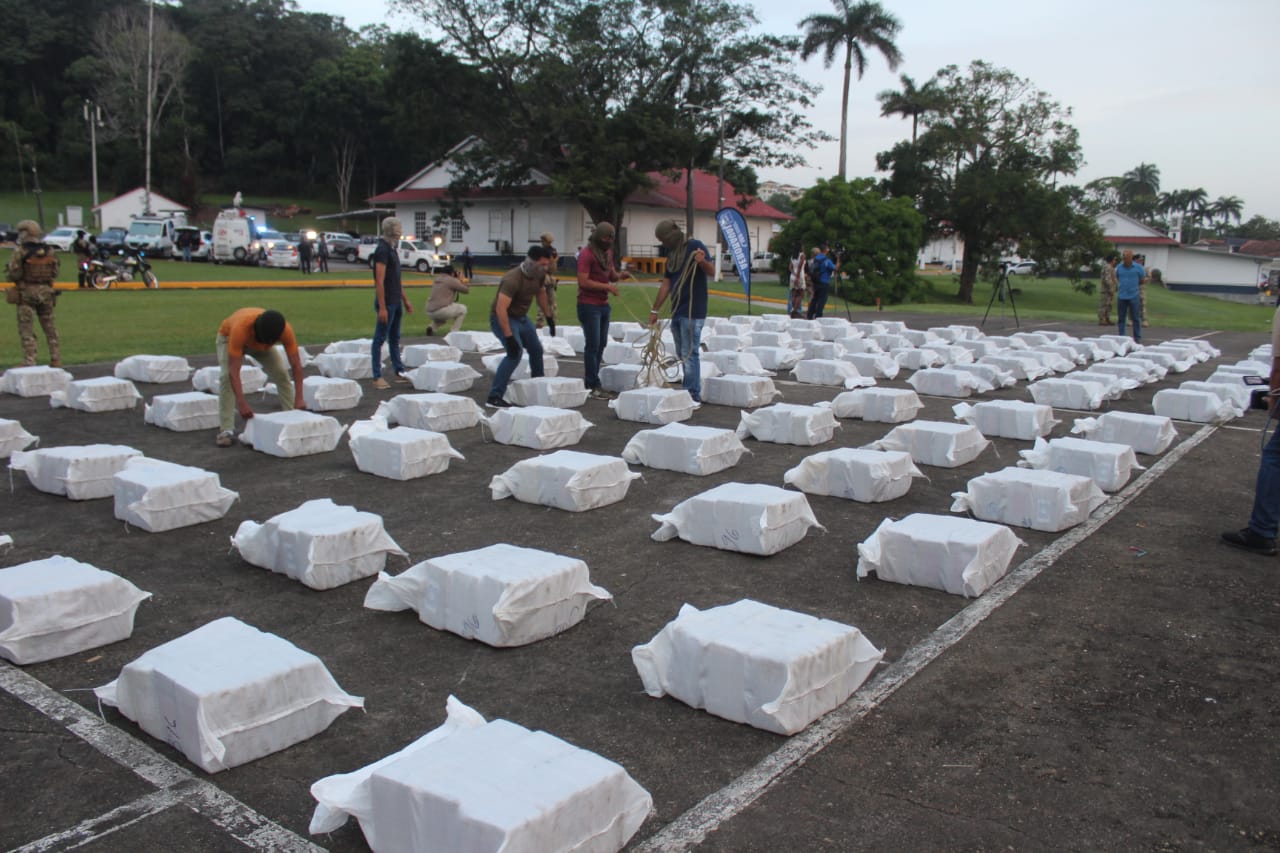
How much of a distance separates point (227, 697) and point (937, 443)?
20.3 ft

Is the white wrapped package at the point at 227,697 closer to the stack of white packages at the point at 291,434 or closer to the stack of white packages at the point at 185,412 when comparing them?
the stack of white packages at the point at 291,434

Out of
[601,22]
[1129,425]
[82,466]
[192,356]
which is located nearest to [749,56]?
[601,22]

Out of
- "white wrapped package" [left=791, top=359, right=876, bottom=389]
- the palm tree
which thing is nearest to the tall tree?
the palm tree

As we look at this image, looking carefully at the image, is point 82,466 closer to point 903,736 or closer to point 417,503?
A: point 417,503

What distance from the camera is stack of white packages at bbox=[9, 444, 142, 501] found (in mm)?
6785

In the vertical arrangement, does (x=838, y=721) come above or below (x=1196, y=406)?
below

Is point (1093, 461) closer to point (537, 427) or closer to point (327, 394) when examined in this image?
point (537, 427)

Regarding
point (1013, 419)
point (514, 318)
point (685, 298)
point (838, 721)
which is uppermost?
point (685, 298)

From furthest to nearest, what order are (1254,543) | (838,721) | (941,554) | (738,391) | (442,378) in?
(442,378), (738,391), (1254,543), (941,554), (838,721)

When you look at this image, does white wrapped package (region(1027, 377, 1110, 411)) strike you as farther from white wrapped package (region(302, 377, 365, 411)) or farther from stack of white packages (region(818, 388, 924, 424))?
white wrapped package (region(302, 377, 365, 411))

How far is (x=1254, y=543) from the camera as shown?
5883mm

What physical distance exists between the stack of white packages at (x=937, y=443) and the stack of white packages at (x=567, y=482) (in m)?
2.67

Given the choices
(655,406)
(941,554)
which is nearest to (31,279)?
(655,406)

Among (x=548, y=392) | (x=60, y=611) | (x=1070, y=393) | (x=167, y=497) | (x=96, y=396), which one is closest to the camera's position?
(x=60, y=611)
